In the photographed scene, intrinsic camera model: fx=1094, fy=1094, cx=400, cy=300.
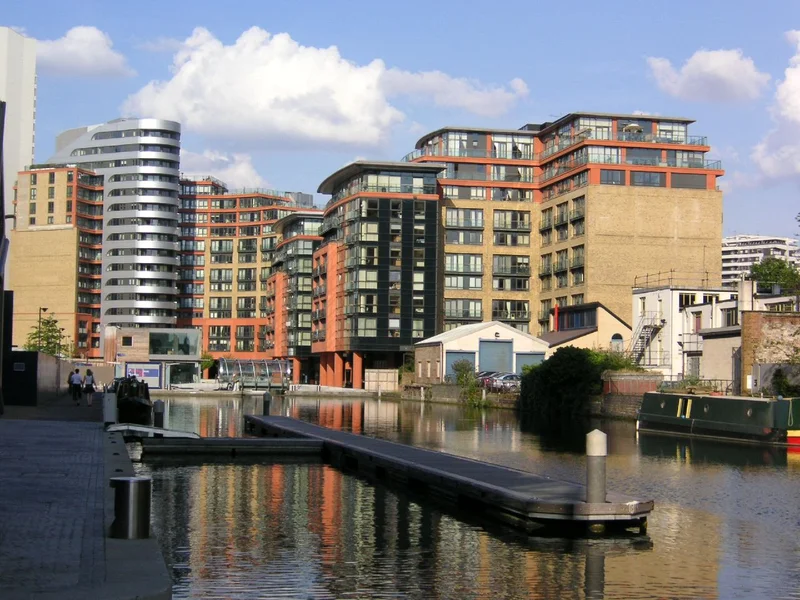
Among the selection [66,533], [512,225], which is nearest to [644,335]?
[512,225]

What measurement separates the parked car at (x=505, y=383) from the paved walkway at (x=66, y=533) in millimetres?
59010

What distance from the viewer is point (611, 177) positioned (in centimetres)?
11194

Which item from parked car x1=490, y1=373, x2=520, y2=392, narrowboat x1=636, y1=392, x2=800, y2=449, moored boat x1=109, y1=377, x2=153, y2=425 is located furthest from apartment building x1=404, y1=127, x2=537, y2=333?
moored boat x1=109, y1=377, x2=153, y2=425

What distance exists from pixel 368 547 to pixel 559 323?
97082 mm

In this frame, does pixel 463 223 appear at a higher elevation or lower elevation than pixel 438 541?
higher

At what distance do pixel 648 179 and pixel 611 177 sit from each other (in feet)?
13.1

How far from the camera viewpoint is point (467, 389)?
287 ft

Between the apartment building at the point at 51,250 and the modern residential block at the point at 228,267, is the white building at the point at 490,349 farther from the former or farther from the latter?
the apartment building at the point at 51,250

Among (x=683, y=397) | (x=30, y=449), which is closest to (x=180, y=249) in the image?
(x=683, y=397)

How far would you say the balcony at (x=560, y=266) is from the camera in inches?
4513

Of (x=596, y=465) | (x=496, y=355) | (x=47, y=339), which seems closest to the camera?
(x=596, y=465)

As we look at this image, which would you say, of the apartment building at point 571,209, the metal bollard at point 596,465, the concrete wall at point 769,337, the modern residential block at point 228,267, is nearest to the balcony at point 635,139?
the apartment building at point 571,209

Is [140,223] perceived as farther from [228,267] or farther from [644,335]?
[644,335]

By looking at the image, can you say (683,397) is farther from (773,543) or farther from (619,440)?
(773,543)
